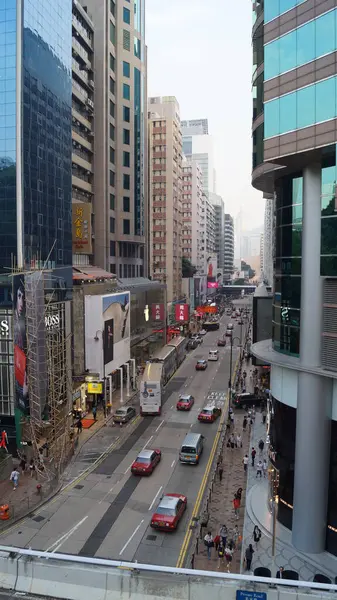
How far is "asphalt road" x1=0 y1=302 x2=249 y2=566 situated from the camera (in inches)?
823

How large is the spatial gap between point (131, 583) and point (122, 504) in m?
19.7

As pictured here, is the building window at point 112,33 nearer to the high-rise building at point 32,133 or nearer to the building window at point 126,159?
the building window at point 126,159

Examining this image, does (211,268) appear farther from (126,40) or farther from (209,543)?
(209,543)

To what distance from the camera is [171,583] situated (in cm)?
671

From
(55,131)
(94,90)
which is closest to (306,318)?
(55,131)

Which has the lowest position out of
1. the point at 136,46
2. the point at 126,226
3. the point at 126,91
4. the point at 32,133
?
the point at 126,226

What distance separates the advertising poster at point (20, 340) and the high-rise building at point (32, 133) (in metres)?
2.96

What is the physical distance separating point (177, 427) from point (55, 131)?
2509 cm

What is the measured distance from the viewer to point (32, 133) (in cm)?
3394

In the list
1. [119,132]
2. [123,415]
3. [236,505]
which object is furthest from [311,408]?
[119,132]

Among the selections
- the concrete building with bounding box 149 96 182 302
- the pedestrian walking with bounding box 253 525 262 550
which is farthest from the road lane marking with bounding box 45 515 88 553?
the concrete building with bounding box 149 96 182 302

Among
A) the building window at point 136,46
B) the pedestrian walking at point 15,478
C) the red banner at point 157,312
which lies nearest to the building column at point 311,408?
the pedestrian walking at point 15,478

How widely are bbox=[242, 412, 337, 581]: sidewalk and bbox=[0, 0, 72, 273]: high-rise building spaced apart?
20.9m

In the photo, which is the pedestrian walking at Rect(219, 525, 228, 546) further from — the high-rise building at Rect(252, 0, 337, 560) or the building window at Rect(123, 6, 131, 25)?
the building window at Rect(123, 6, 131, 25)
